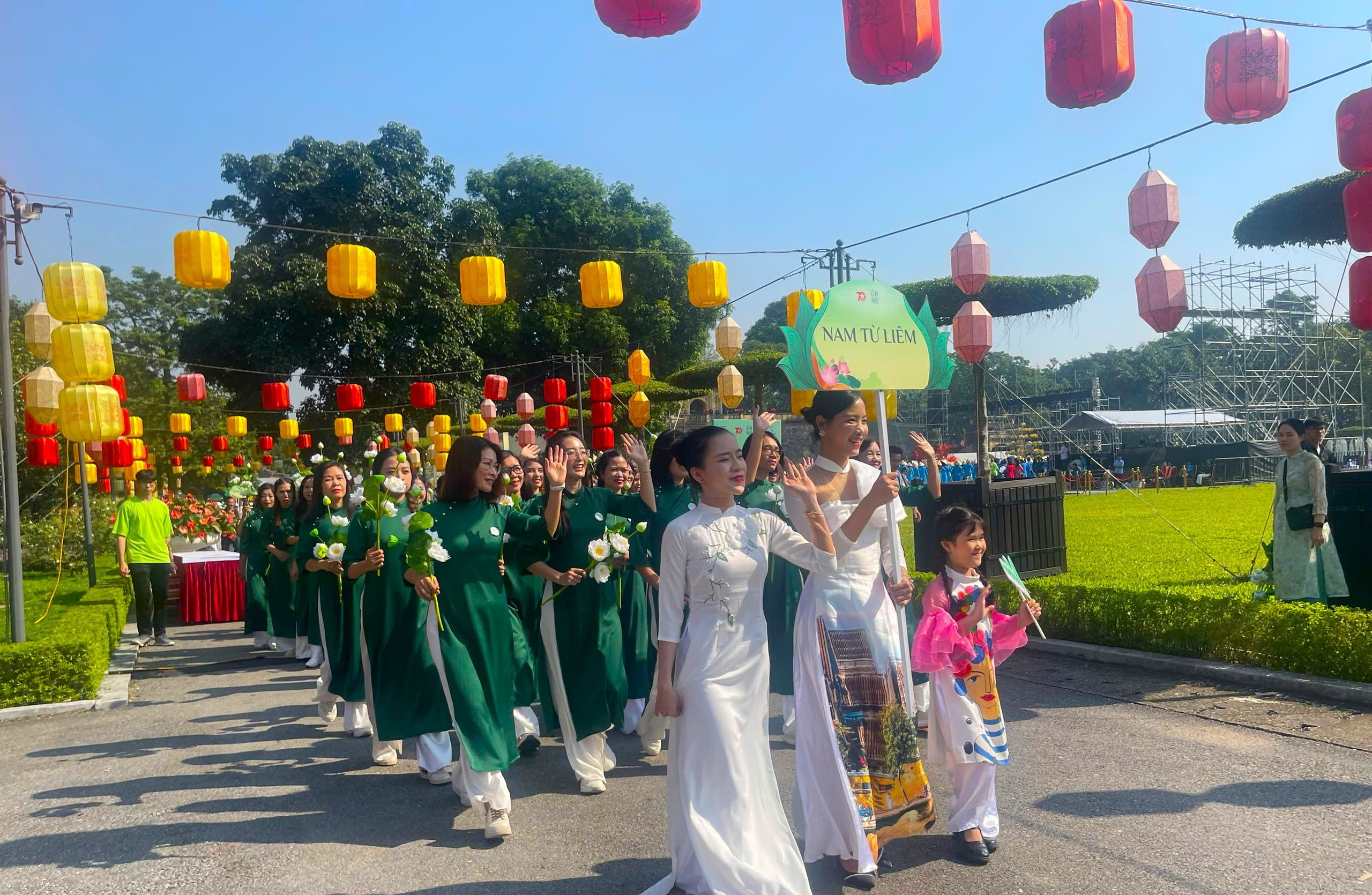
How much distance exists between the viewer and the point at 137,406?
111 ft

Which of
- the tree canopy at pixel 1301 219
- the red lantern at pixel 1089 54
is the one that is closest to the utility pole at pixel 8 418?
the red lantern at pixel 1089 54

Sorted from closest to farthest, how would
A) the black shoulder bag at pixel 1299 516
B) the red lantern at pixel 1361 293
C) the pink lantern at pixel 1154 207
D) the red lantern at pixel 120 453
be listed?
the red lantern at pixel 1361 293
the black shoulder bag at pixel 1299 516
the pink lantern at pixel 1154 207
the red lantern at pixel 120 453

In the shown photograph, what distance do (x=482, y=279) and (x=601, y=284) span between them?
1.53 metres

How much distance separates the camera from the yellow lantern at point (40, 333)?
492 inches

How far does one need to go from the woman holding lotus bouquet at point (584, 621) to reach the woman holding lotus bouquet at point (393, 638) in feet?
2.02

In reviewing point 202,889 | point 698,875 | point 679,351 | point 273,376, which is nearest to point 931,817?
point 698,875

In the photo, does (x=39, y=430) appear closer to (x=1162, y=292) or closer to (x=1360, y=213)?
(x=1162, y=292)

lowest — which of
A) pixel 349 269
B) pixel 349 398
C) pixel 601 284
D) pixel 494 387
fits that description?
pixel 349 398

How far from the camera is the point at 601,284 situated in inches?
529

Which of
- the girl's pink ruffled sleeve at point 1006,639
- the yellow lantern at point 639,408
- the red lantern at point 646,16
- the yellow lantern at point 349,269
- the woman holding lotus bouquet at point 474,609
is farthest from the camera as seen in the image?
the yellow lantern at point 639,408

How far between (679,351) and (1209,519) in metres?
21.2

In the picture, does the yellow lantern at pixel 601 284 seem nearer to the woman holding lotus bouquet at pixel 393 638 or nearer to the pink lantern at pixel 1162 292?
the pink lantern at pixel 1162 292

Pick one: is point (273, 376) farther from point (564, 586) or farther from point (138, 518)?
point (564, 586)

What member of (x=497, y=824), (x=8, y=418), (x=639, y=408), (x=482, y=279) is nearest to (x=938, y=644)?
(x=497, y=824)
